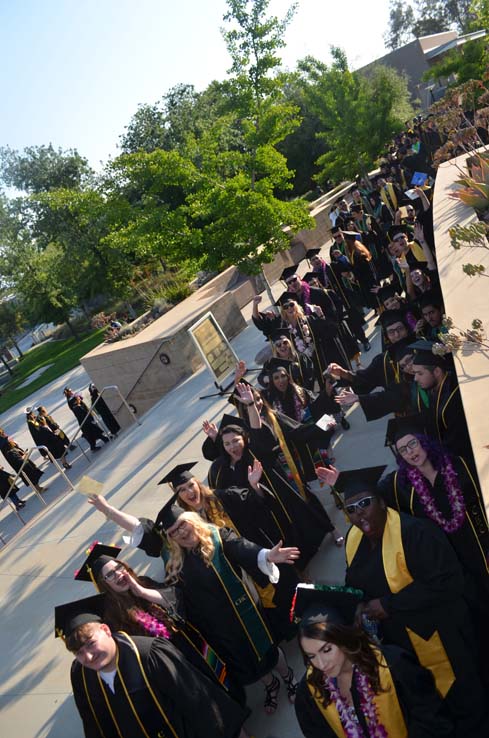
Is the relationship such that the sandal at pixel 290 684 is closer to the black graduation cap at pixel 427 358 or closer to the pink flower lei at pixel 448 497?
the pink flower lei at pixel 448 497

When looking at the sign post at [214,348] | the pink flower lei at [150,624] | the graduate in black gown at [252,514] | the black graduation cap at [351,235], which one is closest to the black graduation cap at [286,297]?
the sign post at [214,348]

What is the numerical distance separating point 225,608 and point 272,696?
0.79 metres

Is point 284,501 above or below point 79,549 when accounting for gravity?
above

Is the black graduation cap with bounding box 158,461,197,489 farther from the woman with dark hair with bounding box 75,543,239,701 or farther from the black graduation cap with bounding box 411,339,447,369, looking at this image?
the black graduation cap with bounding box 411,339,447,369

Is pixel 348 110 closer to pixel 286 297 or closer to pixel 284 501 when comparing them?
pixel 286 297

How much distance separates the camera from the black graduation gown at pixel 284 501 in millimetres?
4977

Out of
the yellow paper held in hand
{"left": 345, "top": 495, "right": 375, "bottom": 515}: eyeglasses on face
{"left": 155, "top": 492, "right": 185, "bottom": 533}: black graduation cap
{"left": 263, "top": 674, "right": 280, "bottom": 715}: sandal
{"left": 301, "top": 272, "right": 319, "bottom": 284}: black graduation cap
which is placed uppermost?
the yellow paper held in hand

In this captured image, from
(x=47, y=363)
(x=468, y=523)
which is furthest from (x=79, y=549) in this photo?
(x=47, y=363)

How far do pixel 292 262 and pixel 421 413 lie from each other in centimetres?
1654

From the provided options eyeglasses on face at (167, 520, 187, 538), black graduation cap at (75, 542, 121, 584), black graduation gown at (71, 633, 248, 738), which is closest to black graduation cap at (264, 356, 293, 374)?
eyeglasses on face at (167, 520, 187, 538)

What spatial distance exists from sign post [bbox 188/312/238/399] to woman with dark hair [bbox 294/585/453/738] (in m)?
7.52

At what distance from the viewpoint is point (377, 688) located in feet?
8.46

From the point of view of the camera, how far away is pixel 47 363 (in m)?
35.9

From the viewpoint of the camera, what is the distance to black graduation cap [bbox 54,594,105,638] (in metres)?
3.22
